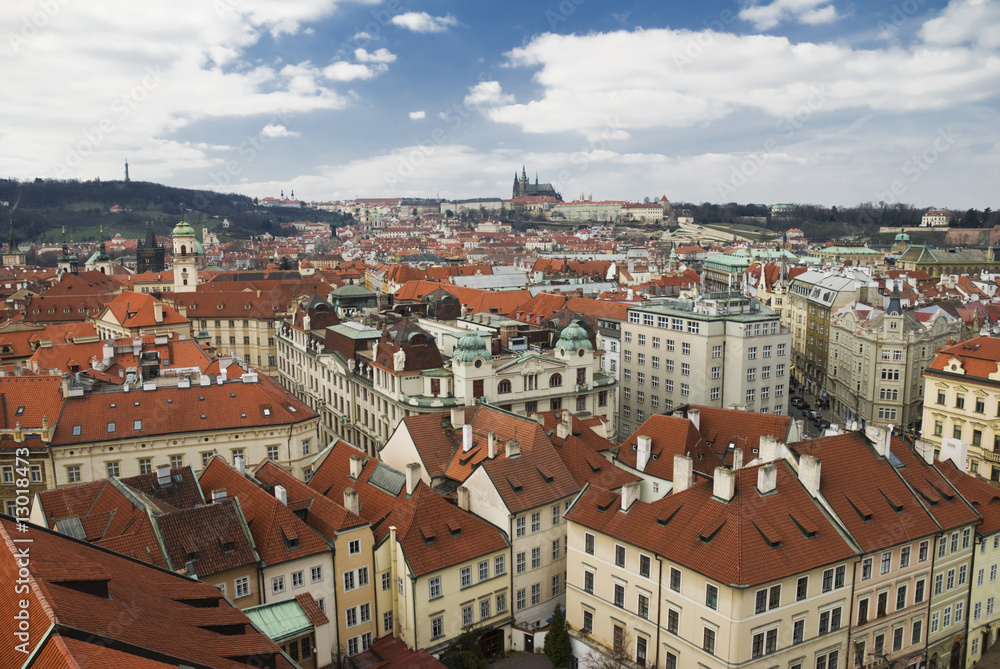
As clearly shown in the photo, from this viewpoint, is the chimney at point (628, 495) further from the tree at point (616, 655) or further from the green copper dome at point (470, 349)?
the green copper dome at point (470, 349)

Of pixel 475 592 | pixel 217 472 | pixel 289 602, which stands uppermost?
pixel 217 472

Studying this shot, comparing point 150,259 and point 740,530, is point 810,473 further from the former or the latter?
point 150,259

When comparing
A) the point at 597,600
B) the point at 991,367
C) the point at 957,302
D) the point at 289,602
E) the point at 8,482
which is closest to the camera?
the point at 289,602

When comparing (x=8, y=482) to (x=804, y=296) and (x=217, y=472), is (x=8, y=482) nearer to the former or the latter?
(x=217, y=472)

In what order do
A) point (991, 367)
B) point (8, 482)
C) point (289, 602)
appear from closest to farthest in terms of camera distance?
point (289, 602)
point (8, 482)
point (991, 367)

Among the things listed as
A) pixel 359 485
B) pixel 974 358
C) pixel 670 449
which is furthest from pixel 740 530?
pixel 974 358

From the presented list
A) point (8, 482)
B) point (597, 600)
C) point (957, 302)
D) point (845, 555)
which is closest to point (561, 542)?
point (597, 600)
